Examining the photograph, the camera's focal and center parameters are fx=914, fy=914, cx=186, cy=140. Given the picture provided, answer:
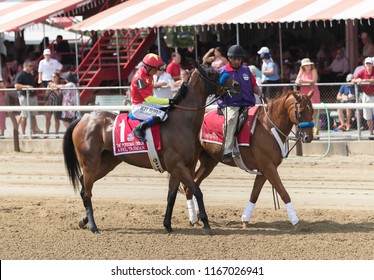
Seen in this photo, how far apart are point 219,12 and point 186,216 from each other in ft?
29.0

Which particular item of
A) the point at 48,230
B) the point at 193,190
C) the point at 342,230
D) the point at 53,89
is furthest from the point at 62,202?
the point at 53,89

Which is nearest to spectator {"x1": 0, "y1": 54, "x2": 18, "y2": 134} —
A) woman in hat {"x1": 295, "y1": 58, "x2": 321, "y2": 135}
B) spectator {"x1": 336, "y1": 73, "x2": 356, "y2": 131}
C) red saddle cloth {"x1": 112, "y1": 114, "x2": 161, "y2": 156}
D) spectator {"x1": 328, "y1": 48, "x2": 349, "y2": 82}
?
woman in hat {"x1": 295, "y1": 58, "x2": 321, "y2": 135}

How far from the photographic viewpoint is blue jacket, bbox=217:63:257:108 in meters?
10.6

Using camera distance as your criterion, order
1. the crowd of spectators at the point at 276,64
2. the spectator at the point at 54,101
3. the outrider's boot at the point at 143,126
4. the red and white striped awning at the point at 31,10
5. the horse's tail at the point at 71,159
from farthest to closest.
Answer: the red and white striped awning at the point at 31,10 → the spectator at the point at 54,101 → the crowd of spectators at the point at 276,64 → the horse's tail at the point at 71,159 → the outrider's boot at the point at 143,126

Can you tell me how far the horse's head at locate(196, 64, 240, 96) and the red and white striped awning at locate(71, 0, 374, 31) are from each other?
7.50 m

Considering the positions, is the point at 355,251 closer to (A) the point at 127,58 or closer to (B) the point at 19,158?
(B) the point at 19,158

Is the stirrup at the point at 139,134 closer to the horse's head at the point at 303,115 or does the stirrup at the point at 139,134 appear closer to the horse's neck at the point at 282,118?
the horse's neck at the point at 282,118

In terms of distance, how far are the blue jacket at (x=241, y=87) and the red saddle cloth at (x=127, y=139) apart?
0.90m

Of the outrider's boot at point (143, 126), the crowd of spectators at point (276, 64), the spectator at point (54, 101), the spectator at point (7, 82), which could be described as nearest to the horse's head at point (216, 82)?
the outrider's boot at point (143, 126)

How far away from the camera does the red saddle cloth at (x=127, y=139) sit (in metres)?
10.5

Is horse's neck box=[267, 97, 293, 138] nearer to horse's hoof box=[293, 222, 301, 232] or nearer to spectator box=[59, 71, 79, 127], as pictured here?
horse's hoof box=[293, 222, 301, 232]

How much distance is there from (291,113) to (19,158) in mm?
8320

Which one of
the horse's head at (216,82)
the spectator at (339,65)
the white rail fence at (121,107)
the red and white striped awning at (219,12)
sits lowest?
the white rail fence at (121,107)

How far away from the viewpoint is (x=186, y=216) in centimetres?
1154
